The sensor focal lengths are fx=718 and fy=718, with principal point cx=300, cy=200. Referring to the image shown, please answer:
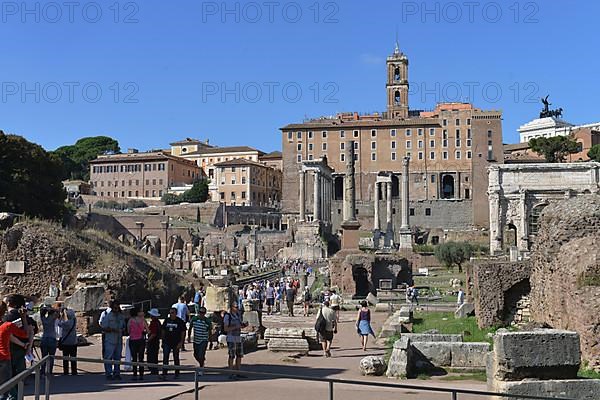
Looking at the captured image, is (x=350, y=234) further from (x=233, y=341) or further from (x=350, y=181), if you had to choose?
(x=233, y=341)

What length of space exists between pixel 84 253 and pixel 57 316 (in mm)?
7622

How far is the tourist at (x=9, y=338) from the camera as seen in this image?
7.08 meters

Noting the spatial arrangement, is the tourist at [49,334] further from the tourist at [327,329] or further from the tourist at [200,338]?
the tourist at [327,329]

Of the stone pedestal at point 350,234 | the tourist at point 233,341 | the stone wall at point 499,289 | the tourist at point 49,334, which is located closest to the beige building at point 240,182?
the stone pedestal at point 350,234

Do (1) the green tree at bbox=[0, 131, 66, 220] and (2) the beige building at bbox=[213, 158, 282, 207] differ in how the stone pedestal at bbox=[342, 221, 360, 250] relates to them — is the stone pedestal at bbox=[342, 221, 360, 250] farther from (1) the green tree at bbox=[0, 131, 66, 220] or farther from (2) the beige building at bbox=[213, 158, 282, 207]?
(2) the beige building at bbox=[213, 158, 282, 207]

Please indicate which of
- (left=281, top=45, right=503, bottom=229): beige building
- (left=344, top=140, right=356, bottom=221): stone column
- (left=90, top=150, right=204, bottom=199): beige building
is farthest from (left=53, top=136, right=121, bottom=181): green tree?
(left=344, top=140, right=356, bottom=221): stone column

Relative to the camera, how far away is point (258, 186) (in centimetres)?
9850

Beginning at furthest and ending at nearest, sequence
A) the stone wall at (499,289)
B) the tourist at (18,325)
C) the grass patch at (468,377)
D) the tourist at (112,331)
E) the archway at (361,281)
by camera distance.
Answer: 1. the archway at (361,281)
2. the stone wall at (499,289)
3. the grass patch at (468,377)
4. the tourist at (112,331)
5. the tourist at (18,325)

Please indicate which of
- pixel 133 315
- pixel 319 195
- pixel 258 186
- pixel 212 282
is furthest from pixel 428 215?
pixel 133 315

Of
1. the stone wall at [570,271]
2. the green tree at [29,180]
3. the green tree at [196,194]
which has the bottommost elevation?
the stone wall at [570,271]

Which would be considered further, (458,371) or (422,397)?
(458,371)

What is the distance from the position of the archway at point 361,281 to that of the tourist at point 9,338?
22.1 meters

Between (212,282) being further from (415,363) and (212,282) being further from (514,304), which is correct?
Result: (415,363)

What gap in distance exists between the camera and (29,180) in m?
40.2
